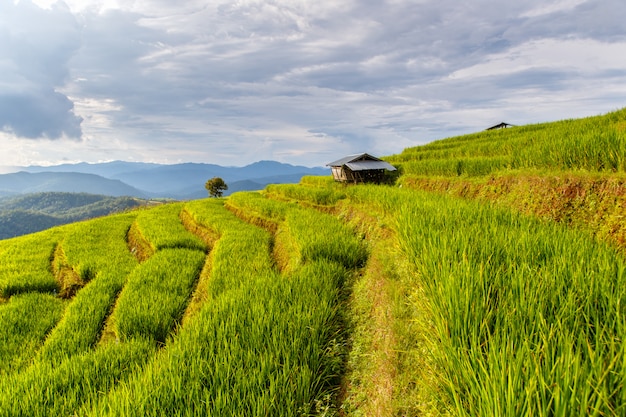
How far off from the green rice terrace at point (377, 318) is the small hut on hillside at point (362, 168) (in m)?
7.77

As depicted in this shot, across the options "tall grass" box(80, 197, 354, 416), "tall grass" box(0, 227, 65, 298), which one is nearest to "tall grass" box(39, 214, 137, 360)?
"tall grass" box(0, 227, 65, 298)

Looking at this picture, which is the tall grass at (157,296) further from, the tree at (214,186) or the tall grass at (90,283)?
the tree at (214,186)

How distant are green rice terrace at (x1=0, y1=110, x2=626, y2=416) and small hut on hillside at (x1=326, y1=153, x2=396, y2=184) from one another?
7.77 m

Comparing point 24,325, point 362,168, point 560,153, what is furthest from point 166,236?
point 560,153

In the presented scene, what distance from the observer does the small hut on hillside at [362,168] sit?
16.7 meters

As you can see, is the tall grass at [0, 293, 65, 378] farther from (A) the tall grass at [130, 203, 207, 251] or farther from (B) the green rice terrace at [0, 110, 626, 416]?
(A) the tall grass at [130, 203, 207, 251]

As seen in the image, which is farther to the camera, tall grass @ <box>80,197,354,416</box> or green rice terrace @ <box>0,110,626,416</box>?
tall grass @ <box>80,197,354,416</box>

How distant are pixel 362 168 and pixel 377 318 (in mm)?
12906

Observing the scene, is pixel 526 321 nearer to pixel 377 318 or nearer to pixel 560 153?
pixel 377 318

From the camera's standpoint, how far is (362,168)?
53.5 feet

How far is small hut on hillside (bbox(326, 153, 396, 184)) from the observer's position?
1667 centimetres

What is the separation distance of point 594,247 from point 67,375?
7142 mm

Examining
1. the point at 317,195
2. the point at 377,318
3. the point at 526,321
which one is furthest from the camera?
the point at 317,195

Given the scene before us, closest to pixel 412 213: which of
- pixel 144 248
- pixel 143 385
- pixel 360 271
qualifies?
pixel 360 271
